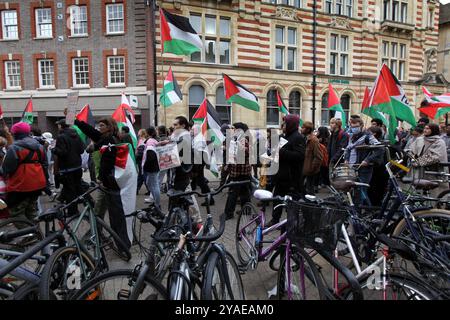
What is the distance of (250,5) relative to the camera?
20766 mm

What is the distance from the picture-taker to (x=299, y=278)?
2801mm

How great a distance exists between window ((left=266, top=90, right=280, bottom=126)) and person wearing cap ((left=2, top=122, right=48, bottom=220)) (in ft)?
60.7

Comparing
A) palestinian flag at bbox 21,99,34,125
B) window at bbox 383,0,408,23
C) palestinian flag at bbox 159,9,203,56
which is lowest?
palestinian flag at bbox 21,99,34,125

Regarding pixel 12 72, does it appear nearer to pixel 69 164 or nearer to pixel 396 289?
pixel 69 164

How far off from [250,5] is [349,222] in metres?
20.3

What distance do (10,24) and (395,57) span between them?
27631 millimetres

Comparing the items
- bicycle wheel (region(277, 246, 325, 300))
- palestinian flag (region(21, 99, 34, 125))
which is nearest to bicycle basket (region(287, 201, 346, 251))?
bicycle wheel (region(277, 246, 325, 300))

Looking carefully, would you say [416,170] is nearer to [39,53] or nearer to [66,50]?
[66,50]

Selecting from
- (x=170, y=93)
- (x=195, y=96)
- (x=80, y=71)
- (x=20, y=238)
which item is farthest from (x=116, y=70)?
(x=20, y=238)

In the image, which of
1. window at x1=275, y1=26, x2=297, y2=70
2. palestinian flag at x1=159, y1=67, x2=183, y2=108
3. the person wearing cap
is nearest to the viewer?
the person wearing cap

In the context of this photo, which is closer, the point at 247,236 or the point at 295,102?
the point at 247,236

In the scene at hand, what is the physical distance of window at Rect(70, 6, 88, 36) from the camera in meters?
19.1

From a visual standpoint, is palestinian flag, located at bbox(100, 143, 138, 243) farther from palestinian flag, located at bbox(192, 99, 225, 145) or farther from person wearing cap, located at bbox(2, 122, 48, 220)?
palestinian flag, located at bbox(192, 99, 225, 145)

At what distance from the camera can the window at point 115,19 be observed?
18891mm
